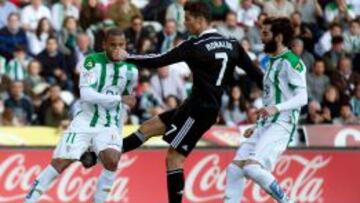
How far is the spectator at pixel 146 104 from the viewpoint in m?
19.6

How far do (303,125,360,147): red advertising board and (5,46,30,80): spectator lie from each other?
4.23 m

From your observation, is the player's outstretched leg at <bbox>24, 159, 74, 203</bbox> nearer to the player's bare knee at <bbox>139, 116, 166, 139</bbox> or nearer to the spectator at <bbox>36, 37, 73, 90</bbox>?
the player's bare knee at <bbox>139, 116, 166, 139</bbox>

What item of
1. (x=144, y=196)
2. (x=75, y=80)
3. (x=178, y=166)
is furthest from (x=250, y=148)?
(x=75, y=80)

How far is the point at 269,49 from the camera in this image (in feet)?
42.9

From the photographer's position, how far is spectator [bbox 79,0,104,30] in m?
21.4

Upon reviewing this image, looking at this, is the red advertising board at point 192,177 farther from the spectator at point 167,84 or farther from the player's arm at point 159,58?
the player's arm at point 159,58

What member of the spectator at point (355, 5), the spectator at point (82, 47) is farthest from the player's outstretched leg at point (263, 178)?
the spectator at point (355, 5)

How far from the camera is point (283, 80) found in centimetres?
1300

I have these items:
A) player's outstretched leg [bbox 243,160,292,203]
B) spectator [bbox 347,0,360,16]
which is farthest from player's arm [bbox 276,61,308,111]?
spectator [bbox 347,0,360,16]

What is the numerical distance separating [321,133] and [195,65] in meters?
5.94

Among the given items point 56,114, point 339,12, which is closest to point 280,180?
point 56,114

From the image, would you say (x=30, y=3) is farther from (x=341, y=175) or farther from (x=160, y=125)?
(x=160, y=125)

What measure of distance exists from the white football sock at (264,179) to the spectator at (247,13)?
30.9ft

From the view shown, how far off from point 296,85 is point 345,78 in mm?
8874
